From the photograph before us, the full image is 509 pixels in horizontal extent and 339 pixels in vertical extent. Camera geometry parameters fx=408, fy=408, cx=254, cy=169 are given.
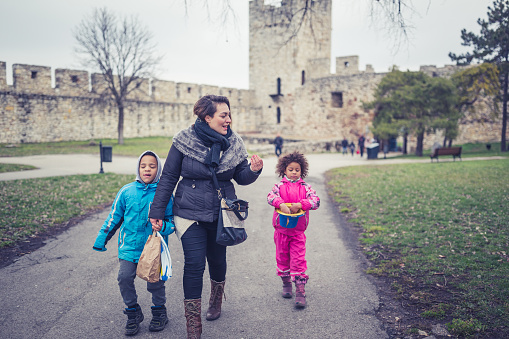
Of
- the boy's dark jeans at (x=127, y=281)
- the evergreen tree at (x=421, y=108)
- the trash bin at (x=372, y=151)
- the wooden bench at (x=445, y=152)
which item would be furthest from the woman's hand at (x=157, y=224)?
the trash bin at (x=372, y=151)

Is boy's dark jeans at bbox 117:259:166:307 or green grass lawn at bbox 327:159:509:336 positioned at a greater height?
boy's dark jeans at bbox 117:259:166:307

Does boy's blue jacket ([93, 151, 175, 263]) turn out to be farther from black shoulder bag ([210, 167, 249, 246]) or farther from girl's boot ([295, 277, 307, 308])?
girl's boot ([295, 277, 307, 308])

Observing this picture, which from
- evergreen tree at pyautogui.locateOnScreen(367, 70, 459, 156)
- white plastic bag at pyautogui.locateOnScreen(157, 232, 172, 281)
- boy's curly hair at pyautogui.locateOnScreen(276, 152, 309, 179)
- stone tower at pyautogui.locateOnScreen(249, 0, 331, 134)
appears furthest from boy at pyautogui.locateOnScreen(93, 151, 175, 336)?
stone tower at pyautogui.locateOnScreen(249, 0, 331, 134)

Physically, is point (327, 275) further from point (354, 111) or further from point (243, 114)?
point (243, 114)

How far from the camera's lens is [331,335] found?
3.26 m

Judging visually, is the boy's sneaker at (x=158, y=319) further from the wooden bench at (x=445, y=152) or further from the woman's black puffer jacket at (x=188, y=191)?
the wooden bench at (x=445, y=152)

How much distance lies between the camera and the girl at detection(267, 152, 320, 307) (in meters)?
3.98

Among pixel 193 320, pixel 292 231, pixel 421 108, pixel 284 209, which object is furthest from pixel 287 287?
pixel 421 108

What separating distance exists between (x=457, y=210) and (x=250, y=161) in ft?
19.6

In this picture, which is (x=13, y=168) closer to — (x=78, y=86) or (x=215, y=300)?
(x=215, y=300)

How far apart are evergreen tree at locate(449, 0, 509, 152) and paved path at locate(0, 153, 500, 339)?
70.4 feet

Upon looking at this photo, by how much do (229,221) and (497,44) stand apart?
25169 millimetres

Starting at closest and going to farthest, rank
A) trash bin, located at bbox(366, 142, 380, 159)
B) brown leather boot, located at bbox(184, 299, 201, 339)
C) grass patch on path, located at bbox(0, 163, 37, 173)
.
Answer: brown leather boot, located at bbox(184, 299, 201, 339) < grass patch on path, located at bbox(0, 163, 37, 173) < trash bin, located at bbox(366, 142, 380, 159)

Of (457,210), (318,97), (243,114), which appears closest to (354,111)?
(318,97)
